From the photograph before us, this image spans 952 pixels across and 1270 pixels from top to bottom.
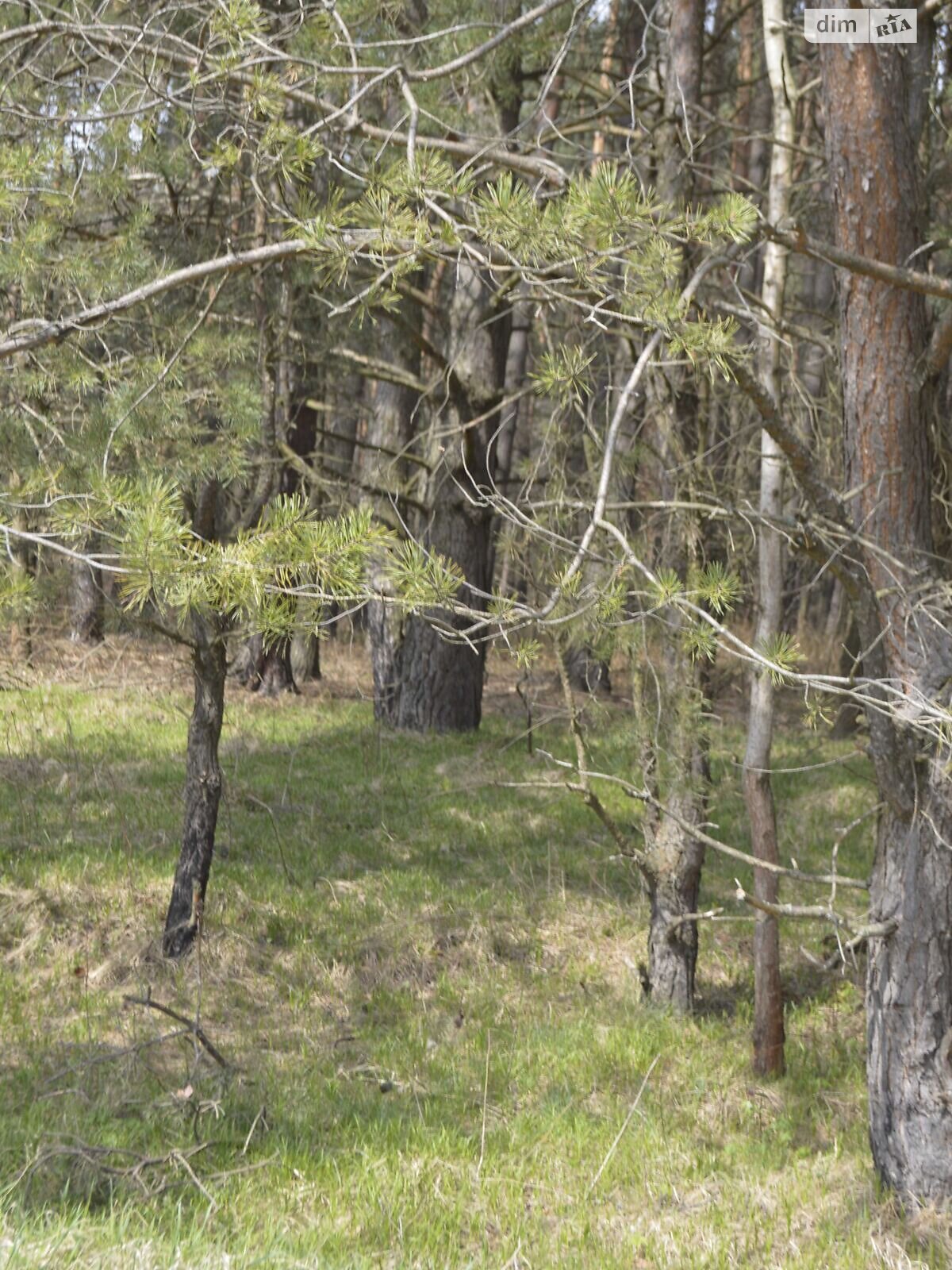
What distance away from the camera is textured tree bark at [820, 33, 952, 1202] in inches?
181

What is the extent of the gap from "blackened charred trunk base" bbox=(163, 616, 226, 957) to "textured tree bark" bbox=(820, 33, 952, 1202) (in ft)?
11.3

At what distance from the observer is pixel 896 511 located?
15.4ft

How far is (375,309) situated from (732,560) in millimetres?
4901

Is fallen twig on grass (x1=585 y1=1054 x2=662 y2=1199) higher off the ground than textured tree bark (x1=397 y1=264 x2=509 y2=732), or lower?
lower

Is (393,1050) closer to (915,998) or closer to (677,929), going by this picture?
(677,929)

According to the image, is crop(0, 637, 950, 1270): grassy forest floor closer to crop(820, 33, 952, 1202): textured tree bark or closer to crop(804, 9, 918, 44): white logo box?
crop(820, 33, 952, 1202): textured tree bark

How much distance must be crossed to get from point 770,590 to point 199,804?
313 cm

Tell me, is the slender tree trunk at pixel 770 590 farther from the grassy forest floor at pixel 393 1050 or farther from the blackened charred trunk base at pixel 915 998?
the blackened charred trunk base at pixel 915 998

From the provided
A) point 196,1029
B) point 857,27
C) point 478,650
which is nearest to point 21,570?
point 196,1029

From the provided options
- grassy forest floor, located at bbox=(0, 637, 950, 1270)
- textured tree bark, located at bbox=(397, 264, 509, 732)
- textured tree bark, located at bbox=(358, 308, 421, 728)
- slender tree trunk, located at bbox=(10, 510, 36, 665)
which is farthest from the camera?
textured tree bark, located at bbox=(358, 308, 421, 728)

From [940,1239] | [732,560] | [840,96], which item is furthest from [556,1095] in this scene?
[840,96]

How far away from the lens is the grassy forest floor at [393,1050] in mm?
4582

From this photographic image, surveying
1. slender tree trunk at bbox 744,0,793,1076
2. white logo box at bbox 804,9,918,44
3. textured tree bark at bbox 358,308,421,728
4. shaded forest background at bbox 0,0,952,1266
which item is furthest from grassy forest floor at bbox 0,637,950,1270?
white logo box at bbox 804,9,918,44

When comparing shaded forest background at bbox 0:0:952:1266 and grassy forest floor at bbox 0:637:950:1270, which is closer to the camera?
shaded forest background at bbox 0:0:952:1266
